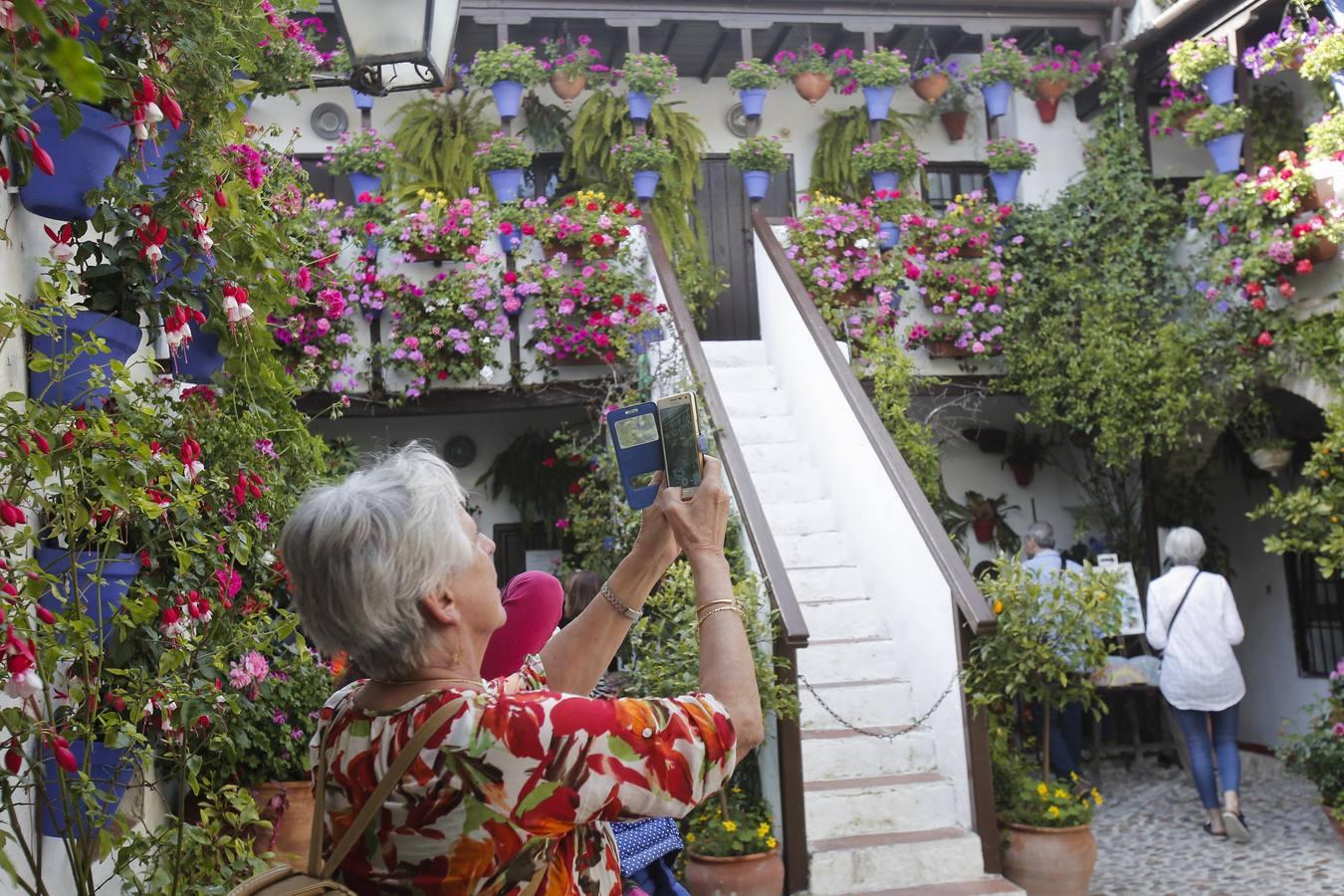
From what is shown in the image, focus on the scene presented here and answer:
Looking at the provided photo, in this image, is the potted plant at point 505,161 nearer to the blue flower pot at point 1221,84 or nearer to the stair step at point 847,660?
the stair step at point 847,660

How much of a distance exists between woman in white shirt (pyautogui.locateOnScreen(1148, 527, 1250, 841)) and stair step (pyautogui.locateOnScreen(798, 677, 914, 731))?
1.81 metres

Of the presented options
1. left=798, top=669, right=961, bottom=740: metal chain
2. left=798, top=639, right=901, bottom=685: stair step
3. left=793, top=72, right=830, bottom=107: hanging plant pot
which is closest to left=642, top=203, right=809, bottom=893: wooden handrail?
left=798, top=669, right=961, bottom=740: metal chain

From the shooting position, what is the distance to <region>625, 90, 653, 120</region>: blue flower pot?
9.66 metres

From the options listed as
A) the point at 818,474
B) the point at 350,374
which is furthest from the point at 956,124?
the point at 350,374

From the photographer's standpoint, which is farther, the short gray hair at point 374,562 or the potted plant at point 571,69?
the potted plant at point 571,69

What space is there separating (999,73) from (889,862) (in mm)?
6594

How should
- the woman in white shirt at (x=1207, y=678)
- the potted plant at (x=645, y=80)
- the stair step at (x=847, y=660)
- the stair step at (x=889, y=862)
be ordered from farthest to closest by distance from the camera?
1. the potted plant at (x=645, y=80)
2. the woman in white shirt at (x=1207, y=678)
3. the stair step at (x=847, y=660)
4. the stair step at (x=889, y=862)

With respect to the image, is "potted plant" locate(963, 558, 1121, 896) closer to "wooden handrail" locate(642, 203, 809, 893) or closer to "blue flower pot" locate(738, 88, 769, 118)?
"wooden handrail" locate(642, 203, 809, 893)

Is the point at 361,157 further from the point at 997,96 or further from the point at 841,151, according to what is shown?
the point at 997,96

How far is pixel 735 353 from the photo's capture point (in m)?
9.41

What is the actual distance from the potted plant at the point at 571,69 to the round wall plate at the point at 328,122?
165 cm

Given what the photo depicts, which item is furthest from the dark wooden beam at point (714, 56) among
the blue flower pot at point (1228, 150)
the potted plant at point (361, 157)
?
the blue flower pot at point (1228, 150)

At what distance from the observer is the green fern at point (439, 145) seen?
9.67m

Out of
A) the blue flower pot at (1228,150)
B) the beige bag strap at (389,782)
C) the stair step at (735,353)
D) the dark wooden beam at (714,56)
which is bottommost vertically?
the beige bag strap at (389,782)
